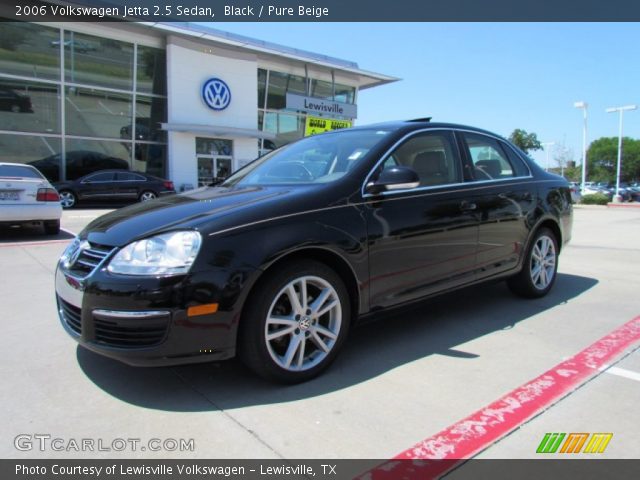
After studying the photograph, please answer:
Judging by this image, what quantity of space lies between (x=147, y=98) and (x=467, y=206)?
68.0ft

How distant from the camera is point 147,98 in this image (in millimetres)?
21781

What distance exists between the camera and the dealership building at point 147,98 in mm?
18578

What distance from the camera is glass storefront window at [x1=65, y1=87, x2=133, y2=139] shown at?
64.5ft

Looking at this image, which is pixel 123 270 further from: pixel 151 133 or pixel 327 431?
pixel 151 133

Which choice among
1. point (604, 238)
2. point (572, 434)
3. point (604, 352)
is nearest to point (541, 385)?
point (572, 434)

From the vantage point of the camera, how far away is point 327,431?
8.15 feet

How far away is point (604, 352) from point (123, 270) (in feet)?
10.8

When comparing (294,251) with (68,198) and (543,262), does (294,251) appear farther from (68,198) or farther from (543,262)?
(68,198)

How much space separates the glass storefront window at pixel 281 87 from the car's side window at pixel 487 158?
22506mm

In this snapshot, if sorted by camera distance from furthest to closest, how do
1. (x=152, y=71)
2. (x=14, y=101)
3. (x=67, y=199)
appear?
(x=152, y=71) → (x=14, y=101) → (x=67, y=199)

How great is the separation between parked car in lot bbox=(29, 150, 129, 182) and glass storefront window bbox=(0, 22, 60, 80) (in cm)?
303

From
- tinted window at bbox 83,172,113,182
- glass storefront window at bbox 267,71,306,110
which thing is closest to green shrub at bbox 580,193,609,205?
glass storefront window at bbox 267,71,306,110


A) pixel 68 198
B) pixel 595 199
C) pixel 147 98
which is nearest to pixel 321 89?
pixel 147 98

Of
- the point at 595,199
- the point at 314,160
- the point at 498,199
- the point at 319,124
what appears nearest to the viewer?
the point at 314,160
